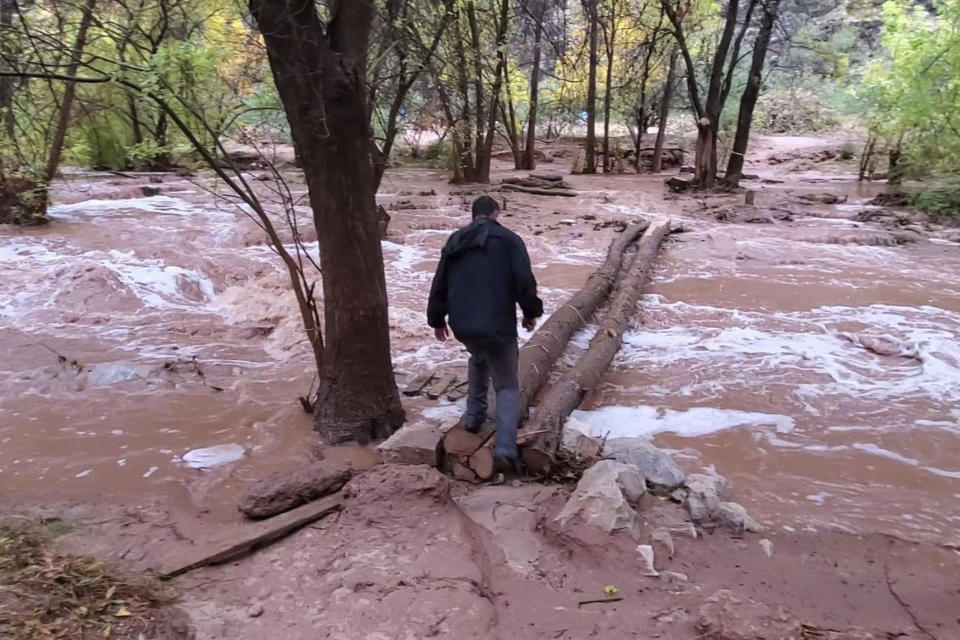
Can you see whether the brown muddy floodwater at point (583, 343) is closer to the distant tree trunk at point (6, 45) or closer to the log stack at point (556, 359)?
the log stack at point (556, 359)

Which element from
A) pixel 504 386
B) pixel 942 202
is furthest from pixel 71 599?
pixel 942 202

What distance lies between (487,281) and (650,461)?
1686 millimetres

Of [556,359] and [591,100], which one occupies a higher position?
[591,100]

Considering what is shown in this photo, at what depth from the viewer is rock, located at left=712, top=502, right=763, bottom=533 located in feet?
13.4

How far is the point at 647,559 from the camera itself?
3547 millimetres

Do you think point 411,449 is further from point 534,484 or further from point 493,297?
point 493,297

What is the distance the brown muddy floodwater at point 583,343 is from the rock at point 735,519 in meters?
0.32

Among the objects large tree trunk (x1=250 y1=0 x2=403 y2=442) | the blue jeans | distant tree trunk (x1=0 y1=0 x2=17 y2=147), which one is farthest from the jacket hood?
distant tree trunk (x1=0 y1=0 x2=17 y2=147)

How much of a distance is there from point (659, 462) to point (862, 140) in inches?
1089

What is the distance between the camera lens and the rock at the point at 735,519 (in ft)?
13.4

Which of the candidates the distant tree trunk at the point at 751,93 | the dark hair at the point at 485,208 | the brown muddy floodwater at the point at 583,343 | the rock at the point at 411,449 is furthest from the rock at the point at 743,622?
the distant tree trunk at the point at 751,93

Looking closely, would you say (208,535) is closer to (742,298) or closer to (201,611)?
(201,611)

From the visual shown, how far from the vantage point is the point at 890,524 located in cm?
442

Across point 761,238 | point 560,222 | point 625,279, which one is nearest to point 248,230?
point 560,222
